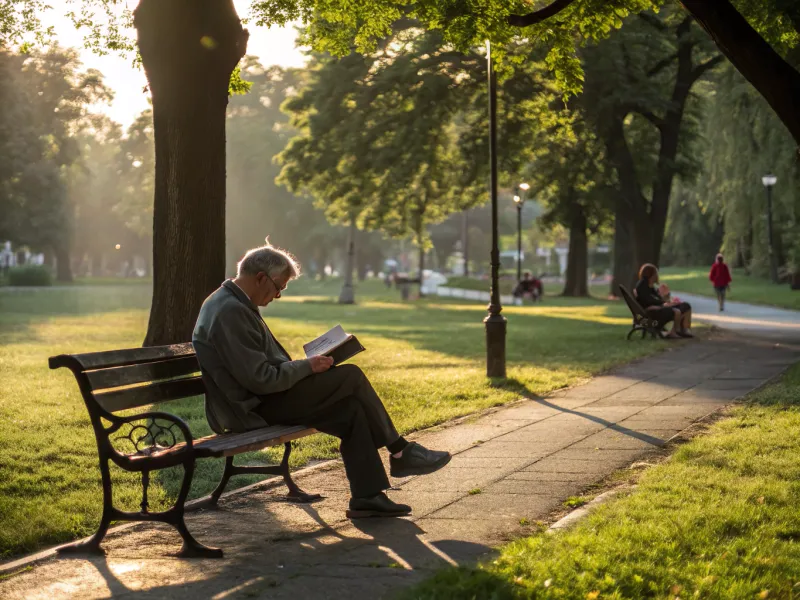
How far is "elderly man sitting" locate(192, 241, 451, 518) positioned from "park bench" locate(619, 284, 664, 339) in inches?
565

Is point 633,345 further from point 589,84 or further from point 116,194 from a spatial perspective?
point 116,194

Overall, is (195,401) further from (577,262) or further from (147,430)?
(577,262)

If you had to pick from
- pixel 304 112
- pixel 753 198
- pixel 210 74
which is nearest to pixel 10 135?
pixel 304 112

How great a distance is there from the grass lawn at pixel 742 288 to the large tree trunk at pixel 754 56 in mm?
25944

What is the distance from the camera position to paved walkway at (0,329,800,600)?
5.30 meters

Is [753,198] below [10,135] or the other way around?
below

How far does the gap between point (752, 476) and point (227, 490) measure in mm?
3396

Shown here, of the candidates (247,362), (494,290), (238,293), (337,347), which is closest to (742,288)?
(494,290)

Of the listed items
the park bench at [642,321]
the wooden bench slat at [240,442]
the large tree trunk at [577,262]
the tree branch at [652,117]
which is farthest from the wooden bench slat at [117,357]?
the large tree trunk at [577,262]

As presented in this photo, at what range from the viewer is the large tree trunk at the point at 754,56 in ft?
28.8

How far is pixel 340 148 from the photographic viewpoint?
96.9 ft

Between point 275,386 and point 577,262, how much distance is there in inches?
1764

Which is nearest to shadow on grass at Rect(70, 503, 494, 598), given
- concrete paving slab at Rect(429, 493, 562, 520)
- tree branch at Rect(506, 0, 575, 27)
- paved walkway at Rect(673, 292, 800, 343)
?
concrete paving slab at Rect(429, 493, 562, 520)

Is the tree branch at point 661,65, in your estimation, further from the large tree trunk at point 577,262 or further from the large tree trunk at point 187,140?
the large tree trunk at point 187,140
